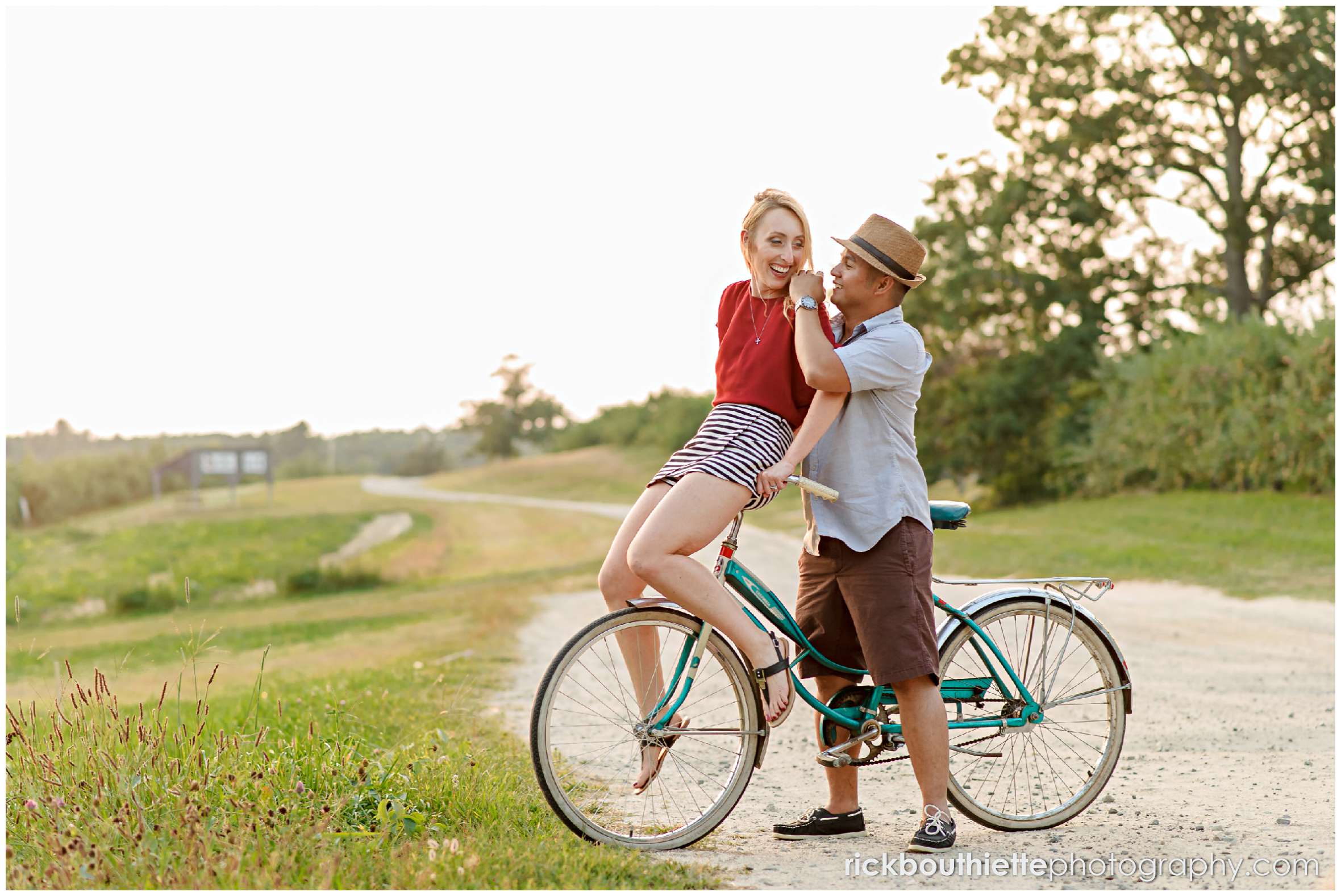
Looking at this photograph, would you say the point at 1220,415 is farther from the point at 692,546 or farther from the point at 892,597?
the point at 692,546

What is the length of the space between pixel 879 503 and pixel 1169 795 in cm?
196

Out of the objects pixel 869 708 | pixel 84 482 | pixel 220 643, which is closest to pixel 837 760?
pixel 869 708

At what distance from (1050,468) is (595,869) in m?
24.4

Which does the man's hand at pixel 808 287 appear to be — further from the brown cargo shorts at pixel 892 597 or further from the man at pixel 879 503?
the brown cargo shorts at pixel 892 597

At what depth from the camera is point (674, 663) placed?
444cm

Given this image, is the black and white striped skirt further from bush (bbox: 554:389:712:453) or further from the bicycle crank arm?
bush (bbox: 554:389:712:453)

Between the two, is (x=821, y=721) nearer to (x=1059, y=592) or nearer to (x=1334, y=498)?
(x=1059, y=592)

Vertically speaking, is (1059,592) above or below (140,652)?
above

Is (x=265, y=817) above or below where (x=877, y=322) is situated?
below

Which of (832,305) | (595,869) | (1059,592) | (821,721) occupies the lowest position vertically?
(595,869)

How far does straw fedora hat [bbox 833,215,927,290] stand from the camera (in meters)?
4.09

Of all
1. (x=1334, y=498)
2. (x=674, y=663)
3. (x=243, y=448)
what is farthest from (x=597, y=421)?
(x=674, y=663)

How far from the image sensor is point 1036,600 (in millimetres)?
4441

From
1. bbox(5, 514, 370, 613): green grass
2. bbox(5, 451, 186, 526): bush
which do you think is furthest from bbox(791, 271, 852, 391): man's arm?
bbox(5, 451, 186, 526): bush
